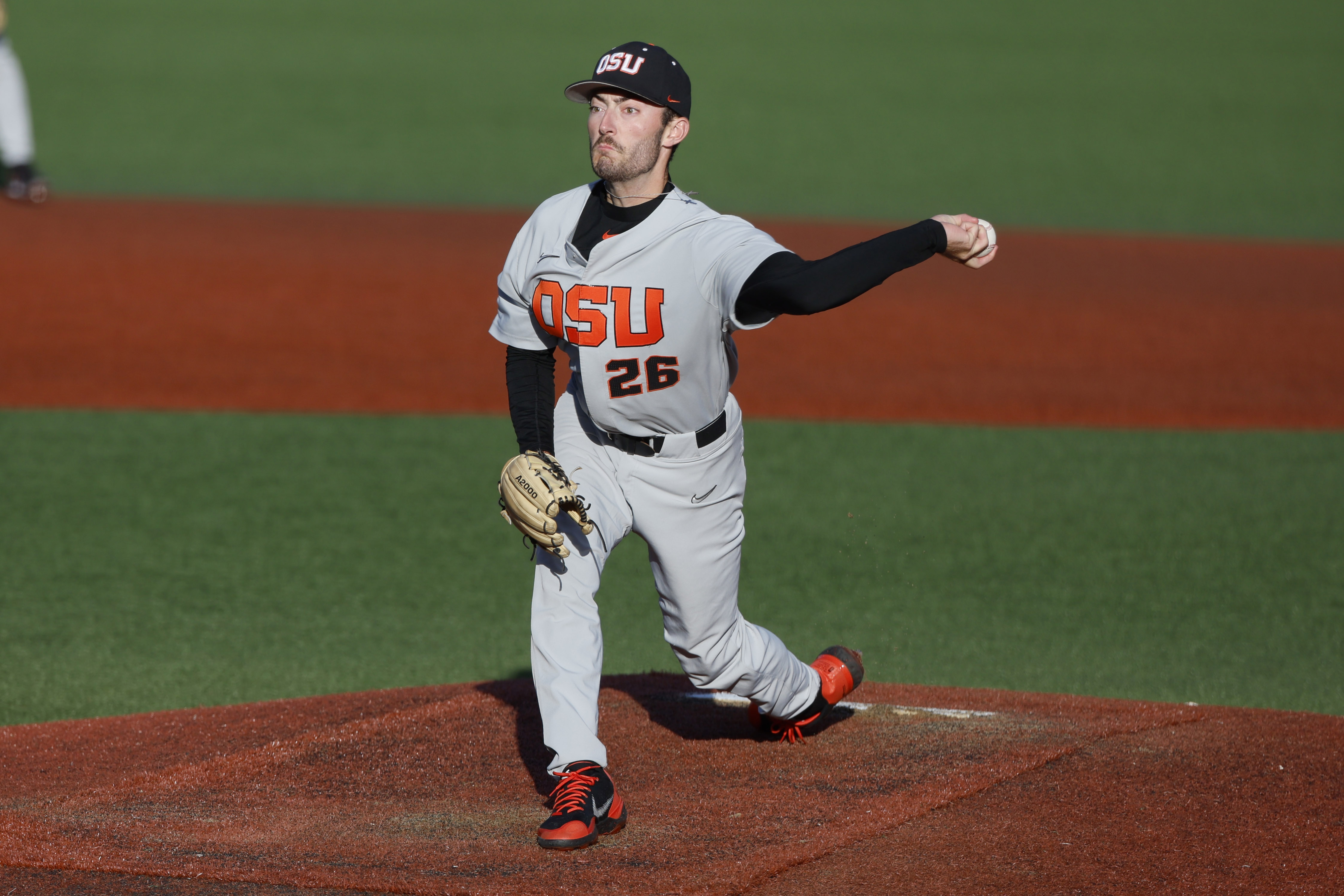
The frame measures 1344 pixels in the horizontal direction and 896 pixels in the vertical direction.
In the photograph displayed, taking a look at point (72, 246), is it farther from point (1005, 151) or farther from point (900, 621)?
point (1005, 151)

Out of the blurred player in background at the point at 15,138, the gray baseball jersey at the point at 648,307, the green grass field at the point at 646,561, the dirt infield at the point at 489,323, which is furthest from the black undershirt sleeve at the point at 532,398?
the blurred player in background at the point at 15,138

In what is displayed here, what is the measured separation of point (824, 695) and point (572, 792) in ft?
3.39

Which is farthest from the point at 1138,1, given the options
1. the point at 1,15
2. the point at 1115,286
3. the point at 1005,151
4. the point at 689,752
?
the point at 689,752

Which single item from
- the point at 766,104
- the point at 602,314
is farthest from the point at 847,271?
the point at 766,104

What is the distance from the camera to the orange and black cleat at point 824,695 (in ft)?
13.7

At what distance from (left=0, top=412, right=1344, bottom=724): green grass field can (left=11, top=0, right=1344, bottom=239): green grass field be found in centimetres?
721

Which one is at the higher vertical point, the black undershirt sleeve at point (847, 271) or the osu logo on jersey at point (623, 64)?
the osu logo on jersey at point (623, 64)

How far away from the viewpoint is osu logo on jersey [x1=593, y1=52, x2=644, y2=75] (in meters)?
3.57

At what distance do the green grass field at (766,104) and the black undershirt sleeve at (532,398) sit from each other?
1084 centimetres

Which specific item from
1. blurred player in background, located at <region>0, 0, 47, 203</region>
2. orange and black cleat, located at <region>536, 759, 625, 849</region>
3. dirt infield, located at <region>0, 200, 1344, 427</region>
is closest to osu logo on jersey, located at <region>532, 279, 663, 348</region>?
orange and black cleat, located at <region>536, 759, 625, 849</region>

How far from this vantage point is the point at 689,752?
13.6 feet

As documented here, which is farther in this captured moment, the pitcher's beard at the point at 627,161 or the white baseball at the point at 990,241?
the pitcher's beard at the point at 627,161

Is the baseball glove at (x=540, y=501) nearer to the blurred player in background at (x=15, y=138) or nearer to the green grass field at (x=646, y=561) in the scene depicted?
the green grass field at (x=646, y=561)

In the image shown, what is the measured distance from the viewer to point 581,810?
11.0 ft
